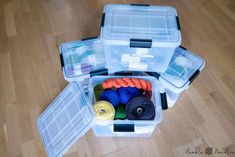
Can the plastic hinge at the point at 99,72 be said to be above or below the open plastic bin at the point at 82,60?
below

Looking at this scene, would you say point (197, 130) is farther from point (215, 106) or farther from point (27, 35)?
point (27, 35)

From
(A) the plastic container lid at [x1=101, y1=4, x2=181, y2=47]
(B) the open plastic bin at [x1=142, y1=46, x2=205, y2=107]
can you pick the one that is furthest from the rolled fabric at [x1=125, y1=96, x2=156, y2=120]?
(A) the plastic container lid at [x1=101, y1=4, x2=181, y2=47]

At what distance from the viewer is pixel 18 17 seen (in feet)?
5.11

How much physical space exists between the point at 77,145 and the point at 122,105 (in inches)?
11.3

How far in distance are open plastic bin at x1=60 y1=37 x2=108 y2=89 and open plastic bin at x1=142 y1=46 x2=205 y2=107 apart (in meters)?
0.26

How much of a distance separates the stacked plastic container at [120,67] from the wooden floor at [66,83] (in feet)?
0.25

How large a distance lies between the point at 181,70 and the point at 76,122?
54cm

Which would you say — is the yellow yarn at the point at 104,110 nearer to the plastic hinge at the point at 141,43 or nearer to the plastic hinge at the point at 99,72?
the plastic hinge at the point at 99,72

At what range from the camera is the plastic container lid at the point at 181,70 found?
967 millimetres

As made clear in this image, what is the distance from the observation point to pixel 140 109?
0.90m

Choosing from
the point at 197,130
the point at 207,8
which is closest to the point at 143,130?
the point at 197,130

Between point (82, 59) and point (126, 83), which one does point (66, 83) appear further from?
point (126, 83)

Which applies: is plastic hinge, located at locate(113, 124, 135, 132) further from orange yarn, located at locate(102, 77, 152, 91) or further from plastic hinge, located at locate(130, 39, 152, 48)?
plastic hinge, located at locate(130, 39, 152, 48)

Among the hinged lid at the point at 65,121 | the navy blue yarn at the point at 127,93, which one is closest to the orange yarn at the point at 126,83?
the navy blue yarn at the point at 127,93
